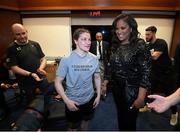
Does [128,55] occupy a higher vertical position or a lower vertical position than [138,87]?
higher

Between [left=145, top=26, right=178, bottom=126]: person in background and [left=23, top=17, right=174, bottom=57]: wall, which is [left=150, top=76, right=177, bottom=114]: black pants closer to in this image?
[left=145, top=26, right=178, bottom=126]: person in background

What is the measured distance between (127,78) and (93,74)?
0.37m

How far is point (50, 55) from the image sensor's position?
4.34 meters

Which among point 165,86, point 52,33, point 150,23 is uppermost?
point 150,23

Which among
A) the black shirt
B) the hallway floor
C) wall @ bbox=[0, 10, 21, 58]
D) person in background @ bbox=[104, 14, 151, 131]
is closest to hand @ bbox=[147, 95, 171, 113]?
person in background @ bbox=[104, 14, 151, 131]

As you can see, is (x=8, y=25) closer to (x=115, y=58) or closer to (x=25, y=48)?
(x=25, y=48)

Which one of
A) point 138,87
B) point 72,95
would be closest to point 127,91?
point 138,87

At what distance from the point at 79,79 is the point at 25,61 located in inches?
47.3

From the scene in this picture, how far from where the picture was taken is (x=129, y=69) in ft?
4.73

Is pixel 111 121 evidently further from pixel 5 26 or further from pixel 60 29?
pixel 5 26

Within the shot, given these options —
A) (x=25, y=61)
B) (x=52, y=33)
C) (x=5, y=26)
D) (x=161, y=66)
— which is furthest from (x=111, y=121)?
(x=5, y=26)

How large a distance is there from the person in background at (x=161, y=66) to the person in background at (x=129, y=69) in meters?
1.13

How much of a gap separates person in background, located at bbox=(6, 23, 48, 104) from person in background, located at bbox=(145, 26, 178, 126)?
167 centimetres

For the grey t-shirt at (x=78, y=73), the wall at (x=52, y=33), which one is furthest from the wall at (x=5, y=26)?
the grey t-shirt at (x=78, y=73)
